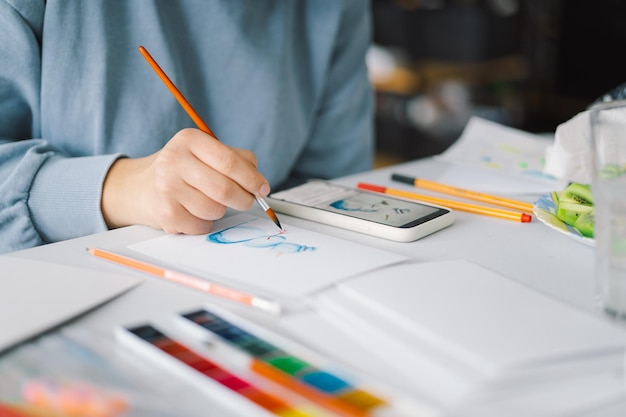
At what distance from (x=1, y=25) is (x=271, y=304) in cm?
44

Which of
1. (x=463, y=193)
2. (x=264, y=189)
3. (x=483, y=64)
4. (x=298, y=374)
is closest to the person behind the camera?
(x=298, y=374)

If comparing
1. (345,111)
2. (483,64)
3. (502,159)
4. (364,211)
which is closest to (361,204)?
(364,211)

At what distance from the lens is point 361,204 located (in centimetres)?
62

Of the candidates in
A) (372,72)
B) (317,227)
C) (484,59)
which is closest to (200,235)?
(317,227)

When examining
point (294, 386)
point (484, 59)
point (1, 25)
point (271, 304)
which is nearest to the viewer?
point (294, 386)

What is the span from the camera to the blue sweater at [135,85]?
25.2 inches

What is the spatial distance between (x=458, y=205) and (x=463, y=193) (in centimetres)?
4

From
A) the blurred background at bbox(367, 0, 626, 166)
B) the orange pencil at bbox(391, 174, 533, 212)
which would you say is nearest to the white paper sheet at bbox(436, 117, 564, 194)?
the orange pencil at bbox(391, 174, 533, 212)

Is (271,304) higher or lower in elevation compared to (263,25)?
lower

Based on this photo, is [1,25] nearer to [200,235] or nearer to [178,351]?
[200,235]

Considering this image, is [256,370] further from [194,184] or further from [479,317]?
[194,184]

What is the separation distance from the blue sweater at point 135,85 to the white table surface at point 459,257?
10 centimetres

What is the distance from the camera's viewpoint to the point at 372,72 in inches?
88.9

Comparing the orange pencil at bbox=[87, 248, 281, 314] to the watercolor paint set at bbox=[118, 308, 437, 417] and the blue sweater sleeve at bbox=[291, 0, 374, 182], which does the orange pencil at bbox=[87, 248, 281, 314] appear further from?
the blue sweater sleeve at bbox=[291, 0, 374, 182]
